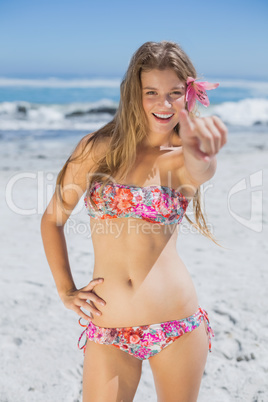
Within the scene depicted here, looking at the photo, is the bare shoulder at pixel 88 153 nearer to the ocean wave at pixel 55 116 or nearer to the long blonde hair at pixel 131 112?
the long blonde hair at pixel 131 112

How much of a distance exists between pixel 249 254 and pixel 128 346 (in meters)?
3.57

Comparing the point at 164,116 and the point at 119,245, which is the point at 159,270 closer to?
the point at 119,245

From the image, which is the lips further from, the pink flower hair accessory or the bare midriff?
the bare midriff

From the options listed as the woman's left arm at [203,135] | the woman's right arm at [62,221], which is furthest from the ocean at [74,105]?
the woman's left arm at [203,135]

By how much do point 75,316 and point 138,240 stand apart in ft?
7.20

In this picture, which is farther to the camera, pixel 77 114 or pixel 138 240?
pixel 77 114

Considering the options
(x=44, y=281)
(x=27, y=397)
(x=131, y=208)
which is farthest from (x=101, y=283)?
(x=44, y=281)

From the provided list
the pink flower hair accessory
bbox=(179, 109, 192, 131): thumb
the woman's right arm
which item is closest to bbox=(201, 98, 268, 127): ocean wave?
the pink flower hair accessory

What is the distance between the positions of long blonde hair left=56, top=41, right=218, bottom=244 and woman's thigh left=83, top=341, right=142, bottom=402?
0.60 meters

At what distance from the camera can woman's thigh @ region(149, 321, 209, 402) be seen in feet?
6.15

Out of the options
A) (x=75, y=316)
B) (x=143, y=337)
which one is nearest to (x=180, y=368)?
(x=143, y=337)

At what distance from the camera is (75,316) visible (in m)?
3.90

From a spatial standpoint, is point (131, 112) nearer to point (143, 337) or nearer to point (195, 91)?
point (195, 91)

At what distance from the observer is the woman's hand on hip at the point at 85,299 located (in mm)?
1903
